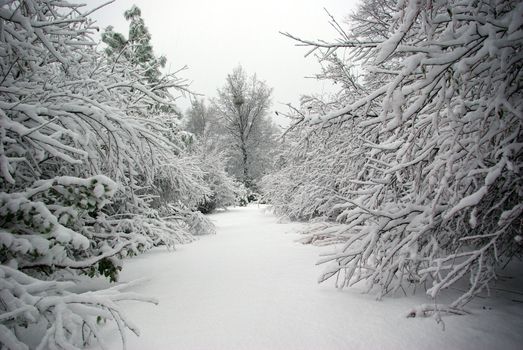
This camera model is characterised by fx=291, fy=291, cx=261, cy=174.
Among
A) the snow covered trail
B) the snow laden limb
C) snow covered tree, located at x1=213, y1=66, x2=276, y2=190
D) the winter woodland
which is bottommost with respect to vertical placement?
the snow covered trail

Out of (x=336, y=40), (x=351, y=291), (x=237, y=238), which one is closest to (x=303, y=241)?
(x=237, y=238)

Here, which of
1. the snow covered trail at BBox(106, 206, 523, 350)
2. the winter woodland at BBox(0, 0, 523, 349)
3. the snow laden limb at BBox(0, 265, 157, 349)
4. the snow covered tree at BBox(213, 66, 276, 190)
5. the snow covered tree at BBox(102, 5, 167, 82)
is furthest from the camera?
the snow covered tree at BBox(213, 66, 276, 190)

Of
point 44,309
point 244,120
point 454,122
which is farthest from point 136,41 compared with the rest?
point 454,122

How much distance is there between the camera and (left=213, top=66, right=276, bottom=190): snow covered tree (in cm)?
2575

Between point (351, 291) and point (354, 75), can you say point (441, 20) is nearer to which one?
point (351, 291)

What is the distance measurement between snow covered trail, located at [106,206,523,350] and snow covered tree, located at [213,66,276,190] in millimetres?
21655

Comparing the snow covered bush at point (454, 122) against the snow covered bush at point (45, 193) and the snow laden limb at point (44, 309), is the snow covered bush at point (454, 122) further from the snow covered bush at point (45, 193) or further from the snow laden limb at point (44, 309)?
the snow laden limb at point (44, 309)

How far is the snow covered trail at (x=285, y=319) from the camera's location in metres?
2.12

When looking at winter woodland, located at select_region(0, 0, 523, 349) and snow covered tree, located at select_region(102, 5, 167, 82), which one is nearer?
winter woodland, located at select_region(0, 0, 523, 349)

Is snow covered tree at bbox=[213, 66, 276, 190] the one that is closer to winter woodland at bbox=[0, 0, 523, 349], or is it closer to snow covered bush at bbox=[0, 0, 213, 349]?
winter woodland at bbox=[0, 0, 523, 349]

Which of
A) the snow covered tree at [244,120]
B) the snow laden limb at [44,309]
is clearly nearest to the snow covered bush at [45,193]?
the snow laden limb at [44,309]

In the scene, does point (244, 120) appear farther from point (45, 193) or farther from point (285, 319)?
point (285, 319)

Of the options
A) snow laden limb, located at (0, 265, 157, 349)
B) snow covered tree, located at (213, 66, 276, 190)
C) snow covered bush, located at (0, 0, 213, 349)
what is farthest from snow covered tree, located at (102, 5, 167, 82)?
snow laden limb, located at (0, 265, 157, 349)

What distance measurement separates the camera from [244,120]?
2617 cm
